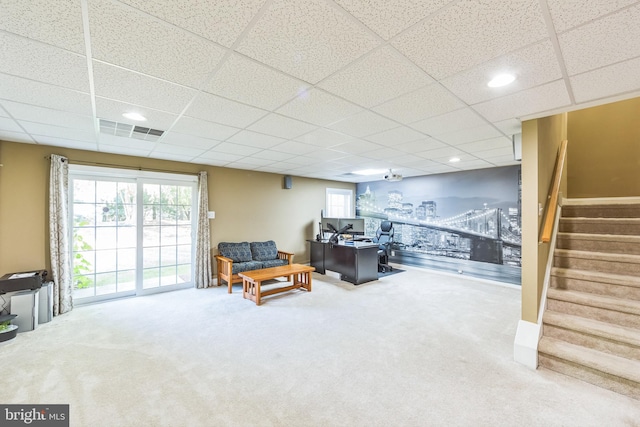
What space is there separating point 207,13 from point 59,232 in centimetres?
415

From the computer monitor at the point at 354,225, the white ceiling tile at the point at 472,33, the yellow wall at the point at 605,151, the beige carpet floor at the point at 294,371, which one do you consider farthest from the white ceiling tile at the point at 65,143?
the yellow wall at the point at 605,151

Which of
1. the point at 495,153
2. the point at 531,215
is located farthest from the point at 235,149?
the point at 495,153

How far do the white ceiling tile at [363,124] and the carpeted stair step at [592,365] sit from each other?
2600 millimetres

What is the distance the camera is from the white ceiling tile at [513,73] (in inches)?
60.9

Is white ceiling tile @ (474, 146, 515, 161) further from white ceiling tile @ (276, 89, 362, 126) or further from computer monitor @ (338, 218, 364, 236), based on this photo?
computer monitor @ (338, 218, 364, 236)

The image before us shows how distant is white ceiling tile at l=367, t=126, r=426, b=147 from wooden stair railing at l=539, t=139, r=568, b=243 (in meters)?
1.55

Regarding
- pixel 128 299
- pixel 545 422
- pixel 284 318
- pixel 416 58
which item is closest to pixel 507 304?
pixel 545 422

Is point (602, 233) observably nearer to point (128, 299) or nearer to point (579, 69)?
point (579, 69)

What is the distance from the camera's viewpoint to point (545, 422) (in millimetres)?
1765

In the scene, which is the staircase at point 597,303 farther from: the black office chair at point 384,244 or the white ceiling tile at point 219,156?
the white ceiling tile at point 219,156

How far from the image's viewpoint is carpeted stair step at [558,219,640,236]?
321 centimetres

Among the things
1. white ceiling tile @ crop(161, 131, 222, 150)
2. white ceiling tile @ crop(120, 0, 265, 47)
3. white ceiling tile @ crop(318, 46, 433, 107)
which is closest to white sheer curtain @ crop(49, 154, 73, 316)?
white ceiling tile @ crop(161, 131, 222, 150)

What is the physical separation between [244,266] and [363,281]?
7.75ft

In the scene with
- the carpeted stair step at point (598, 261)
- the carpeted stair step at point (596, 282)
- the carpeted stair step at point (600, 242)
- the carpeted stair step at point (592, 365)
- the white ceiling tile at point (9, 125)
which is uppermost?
the white ceiling tile at point (9, 125)
